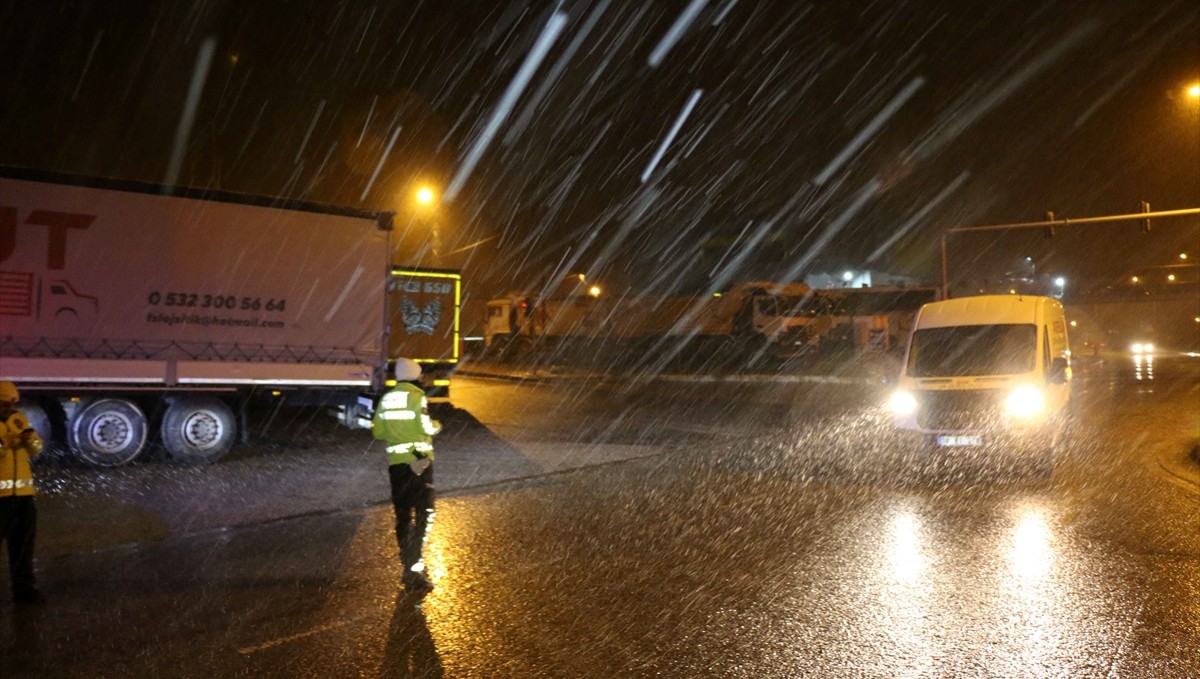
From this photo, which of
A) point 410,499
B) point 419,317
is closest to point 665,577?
point 410,499

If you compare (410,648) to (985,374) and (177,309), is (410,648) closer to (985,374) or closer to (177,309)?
(177,309)

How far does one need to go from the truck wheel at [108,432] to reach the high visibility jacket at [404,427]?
7122mm

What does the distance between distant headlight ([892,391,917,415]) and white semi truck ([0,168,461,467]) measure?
8.03 m

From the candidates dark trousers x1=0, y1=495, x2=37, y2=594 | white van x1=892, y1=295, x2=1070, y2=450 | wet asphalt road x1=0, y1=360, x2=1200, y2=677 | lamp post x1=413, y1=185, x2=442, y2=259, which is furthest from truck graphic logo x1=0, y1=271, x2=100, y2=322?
lamp post x1=413, y1=185, x2=442, y2=259

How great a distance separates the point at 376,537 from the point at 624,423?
36.4 feet

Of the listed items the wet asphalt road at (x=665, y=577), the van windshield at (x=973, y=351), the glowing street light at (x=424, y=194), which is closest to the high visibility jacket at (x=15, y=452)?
the wet asphalt road at (x=665, y=577)

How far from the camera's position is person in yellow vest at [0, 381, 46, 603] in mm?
6312

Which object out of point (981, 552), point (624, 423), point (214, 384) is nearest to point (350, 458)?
point (214, 384)

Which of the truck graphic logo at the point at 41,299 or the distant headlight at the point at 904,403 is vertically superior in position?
the truck graphic logo at the point at 41,299

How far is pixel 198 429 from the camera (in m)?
13.0

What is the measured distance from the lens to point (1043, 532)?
8258 mm

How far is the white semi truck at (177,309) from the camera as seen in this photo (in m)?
11.9

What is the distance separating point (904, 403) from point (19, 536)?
1049 cm

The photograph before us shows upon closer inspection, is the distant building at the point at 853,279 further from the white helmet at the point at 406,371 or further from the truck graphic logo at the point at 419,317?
the white helmet at the point at 406,371
